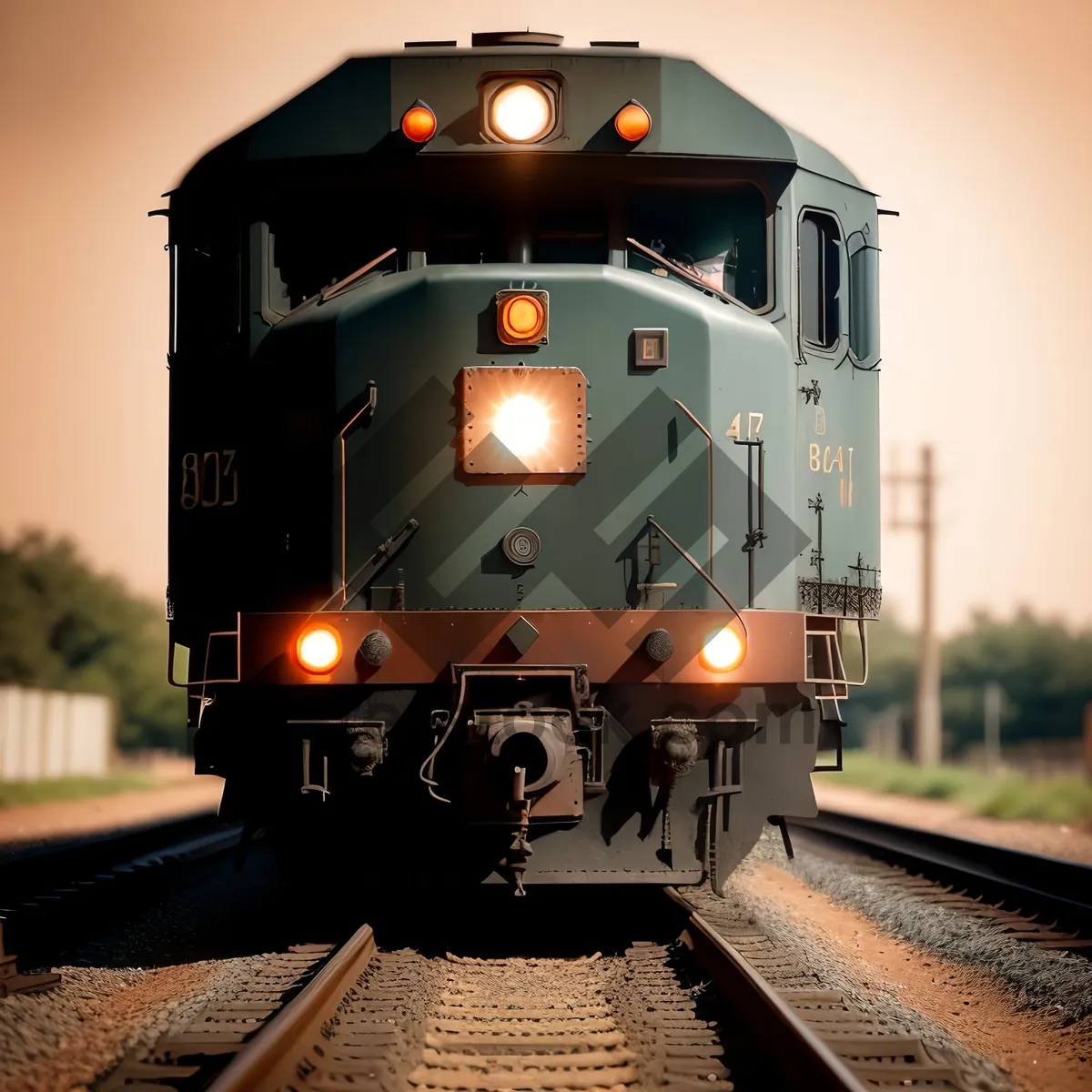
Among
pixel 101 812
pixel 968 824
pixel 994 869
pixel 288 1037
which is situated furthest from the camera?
pixel 101 812

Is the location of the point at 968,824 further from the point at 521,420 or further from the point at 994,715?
the point at 994,715

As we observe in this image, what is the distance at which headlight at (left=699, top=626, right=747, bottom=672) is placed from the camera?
22.6 ft

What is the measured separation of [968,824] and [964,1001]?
12.6 metres

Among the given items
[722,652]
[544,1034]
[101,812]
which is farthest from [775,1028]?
[101,812]

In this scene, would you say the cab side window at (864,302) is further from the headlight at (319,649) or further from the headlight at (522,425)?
the headlight at (319,649)

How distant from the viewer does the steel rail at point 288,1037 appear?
4.63 metres

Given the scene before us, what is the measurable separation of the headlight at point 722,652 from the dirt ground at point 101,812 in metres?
10.5

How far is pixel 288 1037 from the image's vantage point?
5094 mm

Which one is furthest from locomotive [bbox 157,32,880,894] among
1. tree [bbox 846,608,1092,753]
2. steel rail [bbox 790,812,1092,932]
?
tree [bbox 846,608,1092,753]

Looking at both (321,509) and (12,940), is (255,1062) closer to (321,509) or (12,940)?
(321,509)

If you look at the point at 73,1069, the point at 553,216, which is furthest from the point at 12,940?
the point at 553,216

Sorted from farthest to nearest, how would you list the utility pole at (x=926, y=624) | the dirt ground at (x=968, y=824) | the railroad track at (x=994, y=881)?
the utility pole at (x=926, y=624) → the dirt ground at (x=968, y=824) → the railroad track at (x=994, y=881)

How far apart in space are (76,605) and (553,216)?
4484cm

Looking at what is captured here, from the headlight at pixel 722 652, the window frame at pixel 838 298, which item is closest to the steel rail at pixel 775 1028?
the headlight at pixel 722 652
